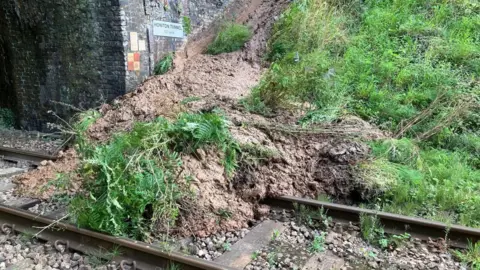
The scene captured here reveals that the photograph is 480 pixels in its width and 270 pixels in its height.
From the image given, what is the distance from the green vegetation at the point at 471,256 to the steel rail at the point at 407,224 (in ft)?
0.35

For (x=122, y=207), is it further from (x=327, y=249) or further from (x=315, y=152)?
(x=315, y=152)

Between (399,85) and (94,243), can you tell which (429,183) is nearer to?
(399,85)

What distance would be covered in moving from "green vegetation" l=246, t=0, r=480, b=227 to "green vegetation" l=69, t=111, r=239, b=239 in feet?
7.27

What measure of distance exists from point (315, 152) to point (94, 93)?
5.45m

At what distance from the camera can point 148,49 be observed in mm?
8977

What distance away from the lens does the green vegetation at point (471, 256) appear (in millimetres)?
3578

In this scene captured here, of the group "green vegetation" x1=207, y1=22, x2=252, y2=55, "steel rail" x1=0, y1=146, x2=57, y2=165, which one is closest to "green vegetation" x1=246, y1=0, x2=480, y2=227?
"green vegetation" x1=207, y1=22, x2=252, y2=55

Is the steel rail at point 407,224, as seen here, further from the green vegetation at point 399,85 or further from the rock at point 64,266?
the rock at point 64,266

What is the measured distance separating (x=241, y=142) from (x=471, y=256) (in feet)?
8.87

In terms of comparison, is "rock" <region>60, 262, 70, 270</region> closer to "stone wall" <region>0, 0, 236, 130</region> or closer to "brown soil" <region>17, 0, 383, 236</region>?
"brown soil" <region>17, 0, 383, 236</region>

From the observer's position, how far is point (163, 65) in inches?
355

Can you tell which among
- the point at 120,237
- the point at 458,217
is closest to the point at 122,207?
the point at 120,237

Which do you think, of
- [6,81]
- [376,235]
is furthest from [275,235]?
[6,81]

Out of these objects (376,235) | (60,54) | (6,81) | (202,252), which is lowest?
(202,252)
